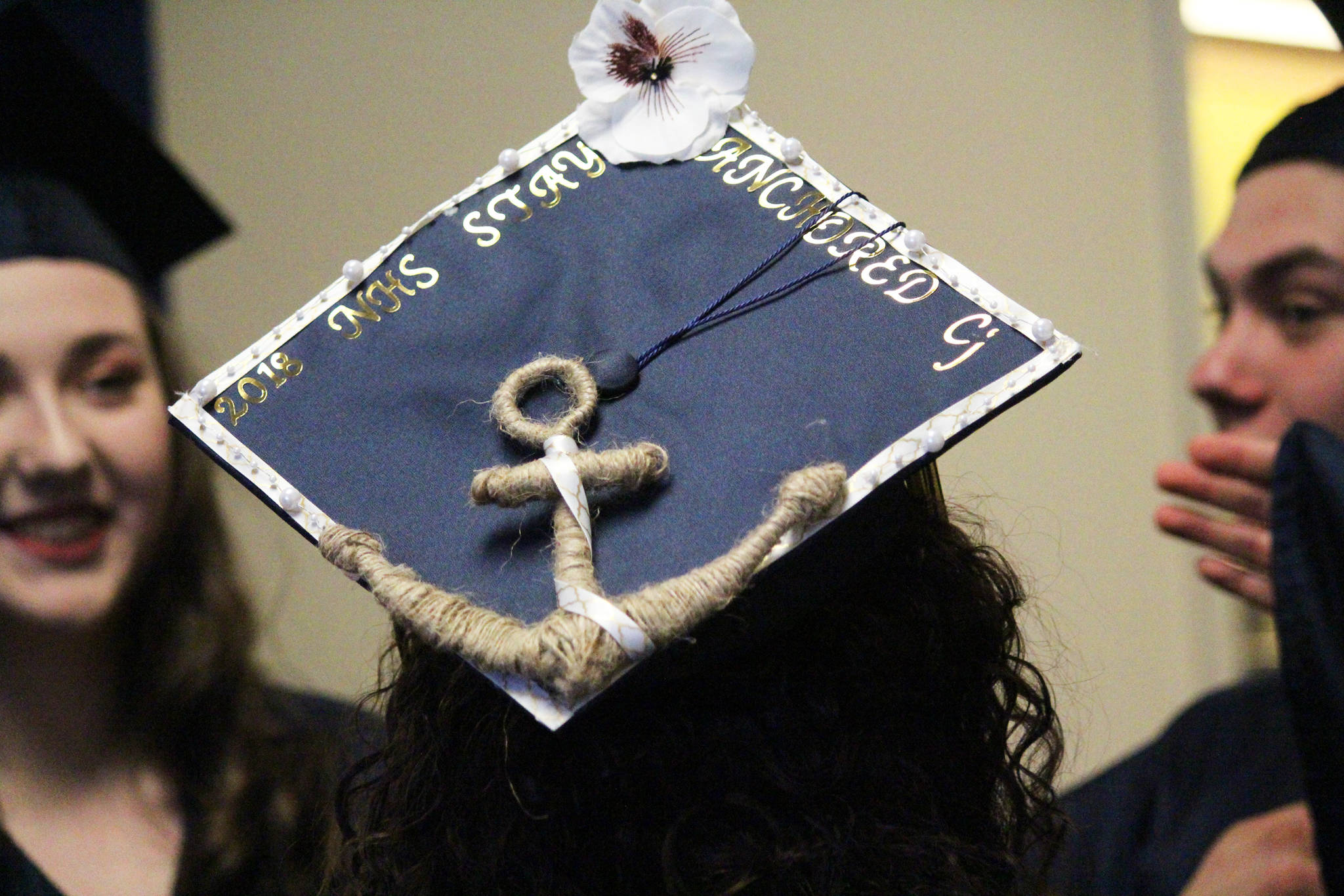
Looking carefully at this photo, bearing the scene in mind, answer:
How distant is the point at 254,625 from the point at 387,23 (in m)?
0.83

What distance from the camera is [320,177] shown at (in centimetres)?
151

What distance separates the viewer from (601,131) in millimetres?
675

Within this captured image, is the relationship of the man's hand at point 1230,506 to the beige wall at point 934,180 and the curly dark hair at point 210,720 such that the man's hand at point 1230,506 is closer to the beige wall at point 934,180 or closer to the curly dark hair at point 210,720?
the beige wall at point 934,180

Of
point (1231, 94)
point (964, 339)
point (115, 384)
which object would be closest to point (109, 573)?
point (115, 384)

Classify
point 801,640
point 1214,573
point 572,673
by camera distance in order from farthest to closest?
point 1214,573 → point 801,640 → point 572,673

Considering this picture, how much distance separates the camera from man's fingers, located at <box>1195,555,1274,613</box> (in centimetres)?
79

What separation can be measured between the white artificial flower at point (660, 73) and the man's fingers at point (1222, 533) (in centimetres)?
49

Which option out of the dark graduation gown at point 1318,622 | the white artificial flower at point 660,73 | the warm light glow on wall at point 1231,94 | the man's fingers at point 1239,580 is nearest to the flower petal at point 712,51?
the white artificial flower at point 660,73

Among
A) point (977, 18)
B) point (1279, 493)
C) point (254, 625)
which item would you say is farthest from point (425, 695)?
point (977, 18)

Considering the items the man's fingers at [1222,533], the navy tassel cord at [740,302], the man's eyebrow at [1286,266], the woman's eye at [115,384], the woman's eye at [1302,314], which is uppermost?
the man's eyebrow at [1286,266]

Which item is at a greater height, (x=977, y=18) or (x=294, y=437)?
(x=977, y=18)

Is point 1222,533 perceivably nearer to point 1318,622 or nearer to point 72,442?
point 1318,622

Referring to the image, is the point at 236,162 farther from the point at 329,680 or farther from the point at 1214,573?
the point at 1214,573

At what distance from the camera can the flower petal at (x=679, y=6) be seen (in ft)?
2.11
